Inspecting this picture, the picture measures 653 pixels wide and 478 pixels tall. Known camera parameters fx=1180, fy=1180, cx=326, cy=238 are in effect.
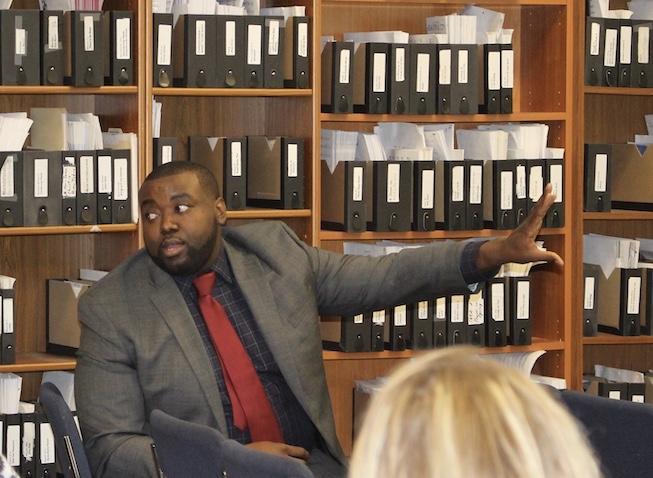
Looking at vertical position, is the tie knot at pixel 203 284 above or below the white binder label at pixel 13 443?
above

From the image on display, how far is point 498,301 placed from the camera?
459 cm

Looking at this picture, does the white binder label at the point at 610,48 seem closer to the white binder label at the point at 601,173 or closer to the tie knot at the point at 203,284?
the white binder label at the point at 601,173

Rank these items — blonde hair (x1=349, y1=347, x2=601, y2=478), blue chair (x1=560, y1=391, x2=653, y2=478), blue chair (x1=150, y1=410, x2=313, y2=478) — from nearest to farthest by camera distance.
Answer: blonde hair (x1=349, y1=347, x2=601, y2=478), blue chair (x1=150, y1=410, x2=313, y2=478), blue chair (x1=560, y1=391, x2=653, y2=478)

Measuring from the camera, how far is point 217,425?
125 inches

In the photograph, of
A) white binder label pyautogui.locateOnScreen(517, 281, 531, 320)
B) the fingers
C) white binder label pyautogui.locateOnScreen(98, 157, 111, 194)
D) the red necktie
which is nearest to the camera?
the fingers

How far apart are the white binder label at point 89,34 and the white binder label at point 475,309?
1712mm

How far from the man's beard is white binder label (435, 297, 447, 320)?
135 cm

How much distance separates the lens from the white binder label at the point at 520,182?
4555mm

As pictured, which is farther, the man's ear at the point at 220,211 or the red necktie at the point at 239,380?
the man's ear at the point at 220,211

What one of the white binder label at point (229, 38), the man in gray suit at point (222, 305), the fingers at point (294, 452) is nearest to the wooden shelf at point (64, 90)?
the white binder label at point (229, 38)

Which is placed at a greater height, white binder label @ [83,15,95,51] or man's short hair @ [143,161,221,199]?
white binder label @ [83,15,95,51]

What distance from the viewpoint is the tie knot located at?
3402 mm

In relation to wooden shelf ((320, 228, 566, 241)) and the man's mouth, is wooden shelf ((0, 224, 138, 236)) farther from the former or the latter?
the man's mouth

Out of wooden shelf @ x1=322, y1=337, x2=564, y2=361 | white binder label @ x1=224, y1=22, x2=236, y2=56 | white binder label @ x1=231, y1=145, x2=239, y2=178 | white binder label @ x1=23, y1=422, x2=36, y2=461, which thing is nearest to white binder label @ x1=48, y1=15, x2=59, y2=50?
white binder label @ x1=224, y1=22, x2=236, y2=56
